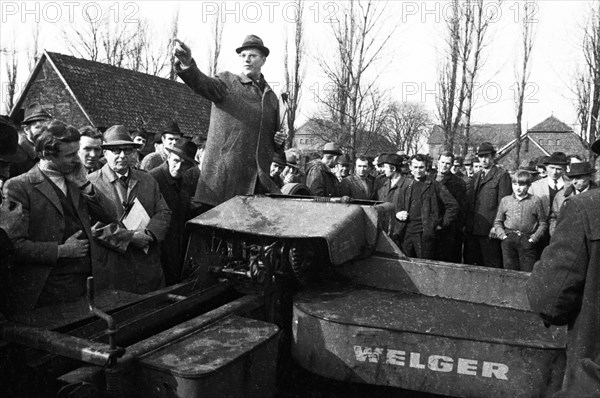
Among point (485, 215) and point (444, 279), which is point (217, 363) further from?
point (485, 215)

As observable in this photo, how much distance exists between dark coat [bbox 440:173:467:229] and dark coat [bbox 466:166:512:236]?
164 mm

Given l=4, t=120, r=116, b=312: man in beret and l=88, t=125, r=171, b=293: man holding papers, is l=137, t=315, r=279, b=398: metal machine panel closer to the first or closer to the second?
l=4, t=120, r=116, b=312: man in beret

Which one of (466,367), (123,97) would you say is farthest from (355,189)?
(123,97)

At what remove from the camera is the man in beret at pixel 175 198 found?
4.79 meters

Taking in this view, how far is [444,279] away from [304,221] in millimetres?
1014

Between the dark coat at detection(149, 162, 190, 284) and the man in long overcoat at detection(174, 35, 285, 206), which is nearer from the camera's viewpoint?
the man in long overcoat at detection(174, 35, 285, 206)

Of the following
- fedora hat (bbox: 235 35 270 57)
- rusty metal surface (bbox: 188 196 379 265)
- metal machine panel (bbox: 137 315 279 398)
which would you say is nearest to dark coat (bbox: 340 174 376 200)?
fedora hat (bbox: 235 35 270 57)

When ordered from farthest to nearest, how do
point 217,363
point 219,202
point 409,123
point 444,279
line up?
point 409,123 < point 219,202 < point 444,279 < point 217,363

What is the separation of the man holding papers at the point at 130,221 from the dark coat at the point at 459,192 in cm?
444

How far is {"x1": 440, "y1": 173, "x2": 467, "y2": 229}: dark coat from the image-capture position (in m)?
7.48

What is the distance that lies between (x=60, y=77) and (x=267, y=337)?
20.5 meters

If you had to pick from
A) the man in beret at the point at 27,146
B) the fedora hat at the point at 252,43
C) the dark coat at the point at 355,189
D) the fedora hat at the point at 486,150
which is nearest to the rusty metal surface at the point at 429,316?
the fedora hat at the point at 252,43

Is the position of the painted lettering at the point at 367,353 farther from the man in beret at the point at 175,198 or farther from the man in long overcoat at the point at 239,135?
the man in beret at the point at 175,198

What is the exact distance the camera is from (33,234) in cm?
307
